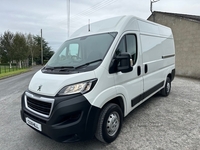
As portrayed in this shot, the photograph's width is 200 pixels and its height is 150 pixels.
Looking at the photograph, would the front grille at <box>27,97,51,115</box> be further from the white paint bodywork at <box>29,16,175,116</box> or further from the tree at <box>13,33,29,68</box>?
the tree at <box>13,33,29,68</box>

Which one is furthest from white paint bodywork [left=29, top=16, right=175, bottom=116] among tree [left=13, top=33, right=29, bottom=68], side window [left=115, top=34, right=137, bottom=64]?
tree [left=13, top=33, right=29, bottom=68]

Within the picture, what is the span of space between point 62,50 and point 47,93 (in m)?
1.41

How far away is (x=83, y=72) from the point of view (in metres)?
2.37

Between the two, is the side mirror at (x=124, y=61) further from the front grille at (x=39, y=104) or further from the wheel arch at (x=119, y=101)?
the front grille at (x=39, y=104)

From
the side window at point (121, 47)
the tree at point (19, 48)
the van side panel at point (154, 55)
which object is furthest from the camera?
the tree at point (19, 48)

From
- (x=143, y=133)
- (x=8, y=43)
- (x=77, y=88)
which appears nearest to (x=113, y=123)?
(x=143, y=133)

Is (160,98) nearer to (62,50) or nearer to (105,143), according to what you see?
(105,143)

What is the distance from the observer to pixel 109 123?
8.73 ft

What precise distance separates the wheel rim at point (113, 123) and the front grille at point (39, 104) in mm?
1089

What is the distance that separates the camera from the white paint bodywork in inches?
91.5

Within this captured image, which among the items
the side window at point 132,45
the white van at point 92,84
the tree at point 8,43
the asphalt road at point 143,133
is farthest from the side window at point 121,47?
the tree at point 8,43

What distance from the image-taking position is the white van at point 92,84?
2186 mm

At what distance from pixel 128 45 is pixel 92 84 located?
4.44 feet

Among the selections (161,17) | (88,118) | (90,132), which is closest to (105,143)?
(90,132)
